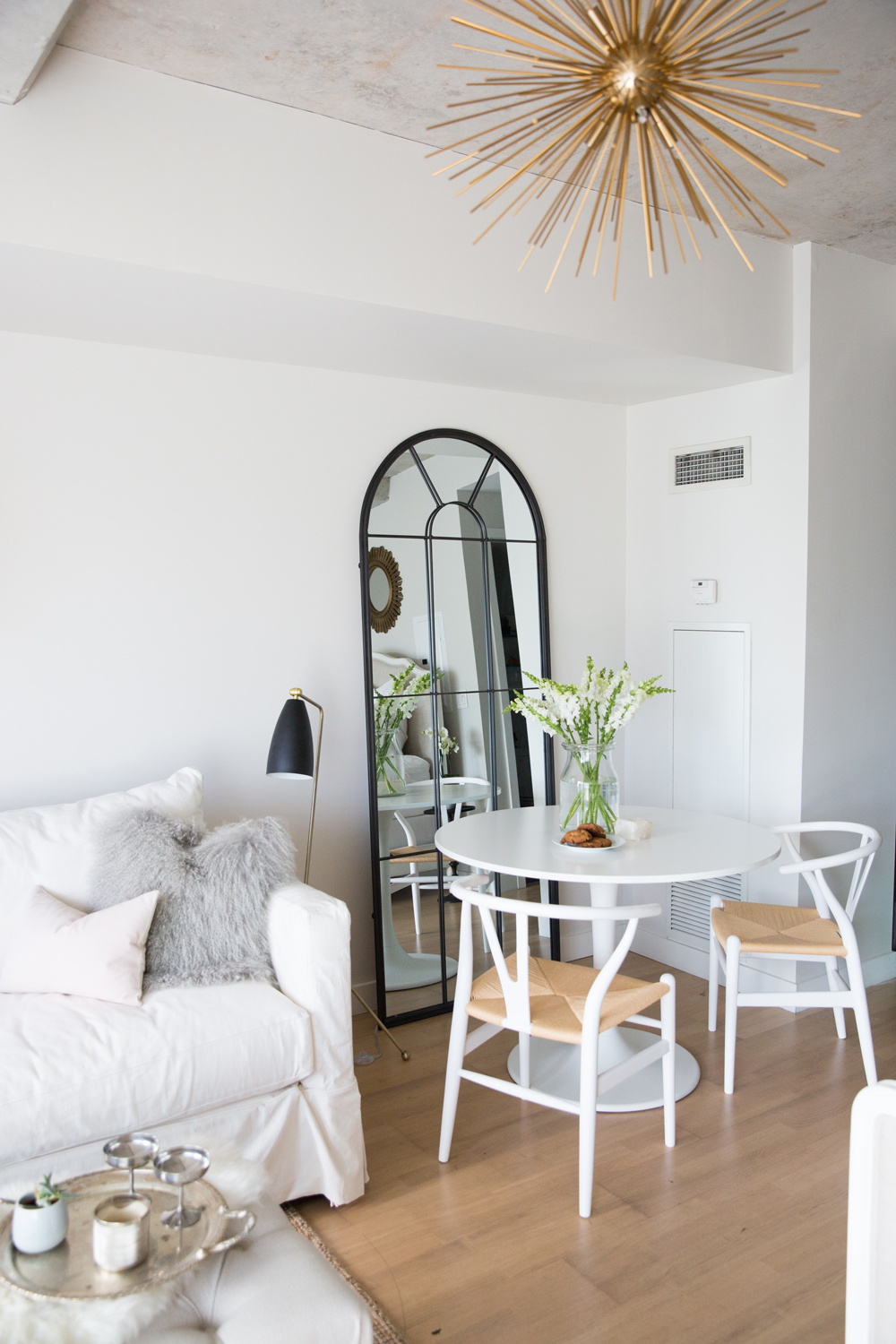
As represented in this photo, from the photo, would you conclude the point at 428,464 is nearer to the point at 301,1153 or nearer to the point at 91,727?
the point at 91,727

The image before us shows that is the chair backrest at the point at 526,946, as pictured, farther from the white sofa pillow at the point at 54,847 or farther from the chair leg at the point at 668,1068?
the white sofa pillow at the point at 54,847

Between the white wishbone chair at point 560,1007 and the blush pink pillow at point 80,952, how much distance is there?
30.9 inches

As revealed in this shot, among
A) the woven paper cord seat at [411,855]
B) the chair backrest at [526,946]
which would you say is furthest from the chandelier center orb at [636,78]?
the woven paper cord seat at [411,855]

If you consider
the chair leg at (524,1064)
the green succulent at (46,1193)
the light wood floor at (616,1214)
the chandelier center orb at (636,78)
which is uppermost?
the chandelier center orb at (636,78)

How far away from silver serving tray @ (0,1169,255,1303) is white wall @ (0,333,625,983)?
4.91 ft

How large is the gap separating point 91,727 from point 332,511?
107 centimetres

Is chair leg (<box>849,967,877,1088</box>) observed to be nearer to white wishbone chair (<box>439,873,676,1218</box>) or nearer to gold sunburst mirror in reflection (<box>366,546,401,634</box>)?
white wishbone chair (<box>439,873,676,1218</box>)

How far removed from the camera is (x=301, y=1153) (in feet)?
7.66

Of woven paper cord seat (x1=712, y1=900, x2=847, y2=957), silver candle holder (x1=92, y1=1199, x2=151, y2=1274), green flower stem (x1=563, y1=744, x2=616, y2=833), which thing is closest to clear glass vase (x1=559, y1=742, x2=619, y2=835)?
green flower stem (x1=563, y1=744, x2=616, y2=833)

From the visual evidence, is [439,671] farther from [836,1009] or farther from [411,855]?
[836,1009]

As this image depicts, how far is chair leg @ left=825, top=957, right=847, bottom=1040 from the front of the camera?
10.1 feet

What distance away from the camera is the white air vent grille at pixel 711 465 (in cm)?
367

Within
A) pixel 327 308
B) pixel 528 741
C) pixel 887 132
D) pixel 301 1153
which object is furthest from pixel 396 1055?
pixel 887 132

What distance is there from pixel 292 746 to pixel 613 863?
38.3 inches
